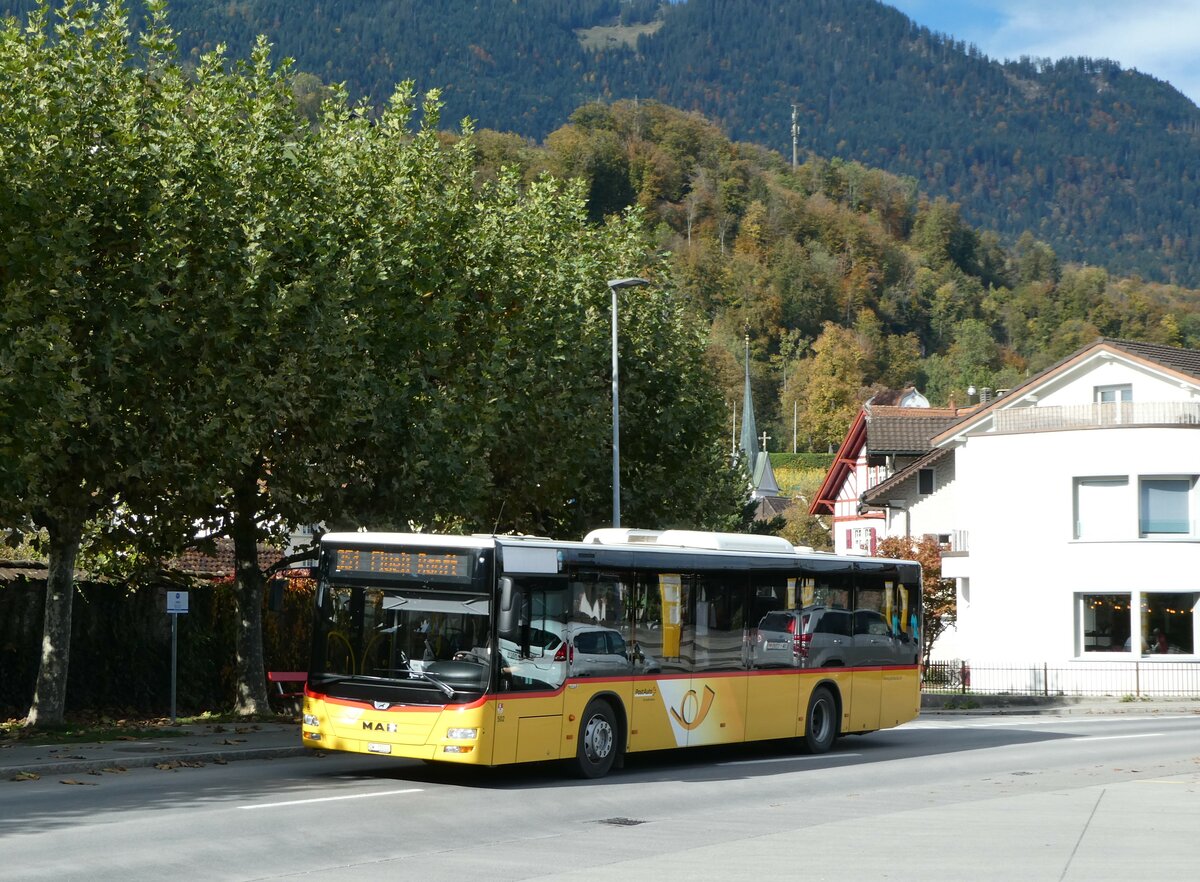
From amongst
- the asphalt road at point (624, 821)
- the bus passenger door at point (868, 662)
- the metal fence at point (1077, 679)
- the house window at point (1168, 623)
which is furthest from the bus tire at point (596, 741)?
the house window at point (1168, 623)

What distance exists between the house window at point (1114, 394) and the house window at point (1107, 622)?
17.9 feet

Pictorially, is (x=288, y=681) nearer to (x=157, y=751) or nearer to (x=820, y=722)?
(x=157, y=751)

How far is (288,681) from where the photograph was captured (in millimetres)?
30781

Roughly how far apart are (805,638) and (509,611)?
22.5 feet

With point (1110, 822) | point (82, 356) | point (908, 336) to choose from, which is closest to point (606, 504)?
point (82, 356)

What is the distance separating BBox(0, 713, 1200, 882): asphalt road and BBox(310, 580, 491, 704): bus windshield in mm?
1118

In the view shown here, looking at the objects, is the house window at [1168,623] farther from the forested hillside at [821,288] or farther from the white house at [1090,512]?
the forested hillside at [821,288]

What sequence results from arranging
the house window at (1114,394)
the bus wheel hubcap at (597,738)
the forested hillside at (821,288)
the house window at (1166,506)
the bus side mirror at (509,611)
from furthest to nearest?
1. the forested hillside at (821,288)
2. the house window at (1114,394)
3. the house window at (1166,506)
4. the bus wheel hubcap at (597,738)
5. the bus side mirror at (509,611)

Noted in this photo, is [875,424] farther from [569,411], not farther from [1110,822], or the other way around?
[1110,822]

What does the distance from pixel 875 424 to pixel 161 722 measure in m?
40.9

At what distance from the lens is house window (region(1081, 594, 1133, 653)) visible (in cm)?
4328

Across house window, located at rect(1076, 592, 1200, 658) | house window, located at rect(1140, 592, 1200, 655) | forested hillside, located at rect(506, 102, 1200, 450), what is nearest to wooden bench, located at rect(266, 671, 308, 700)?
house window, located at rect(1076, 592, 1200, 658)

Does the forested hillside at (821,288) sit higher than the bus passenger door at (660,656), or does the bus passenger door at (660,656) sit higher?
the forested hillside at (821,288)

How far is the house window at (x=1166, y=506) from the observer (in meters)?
42.6
